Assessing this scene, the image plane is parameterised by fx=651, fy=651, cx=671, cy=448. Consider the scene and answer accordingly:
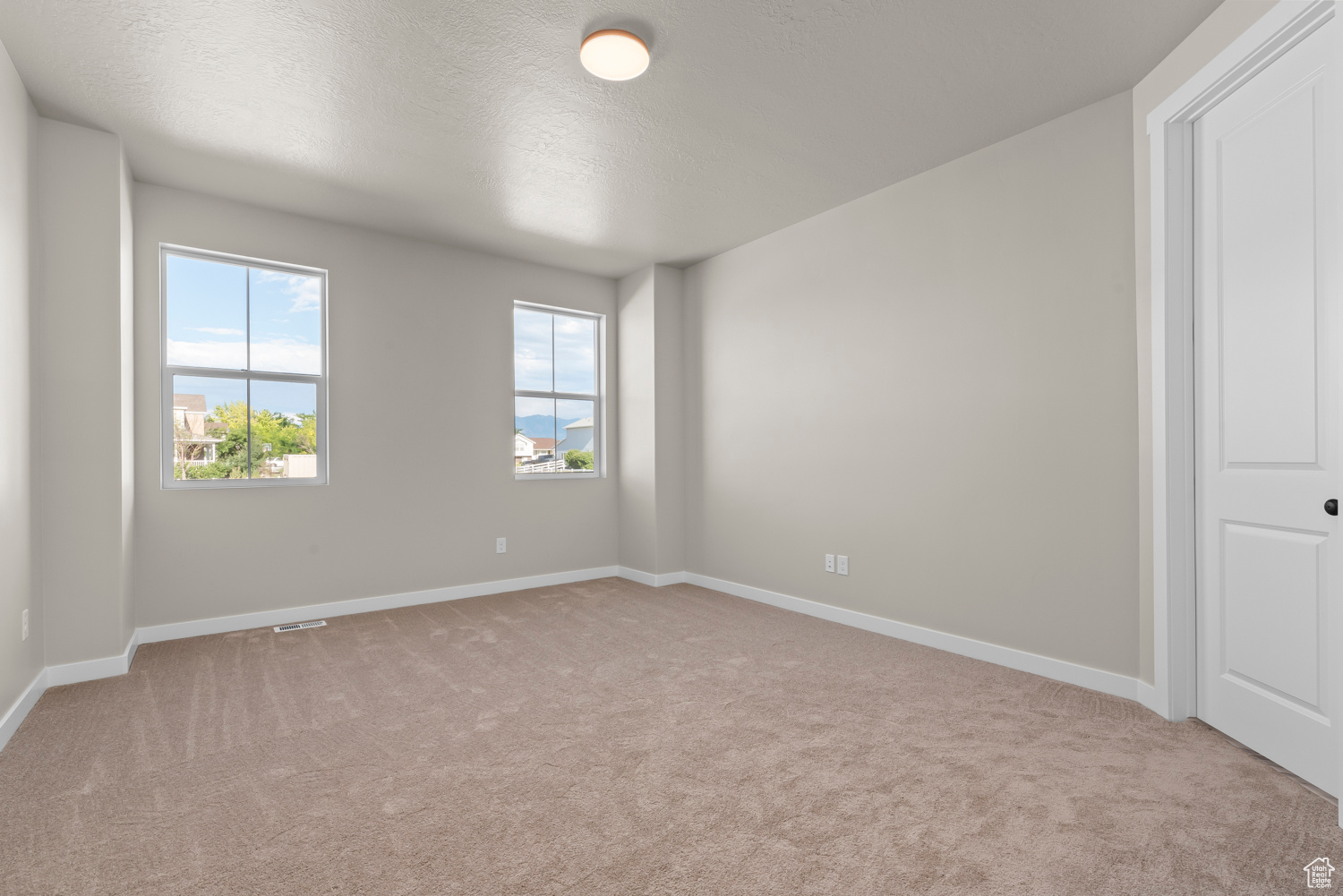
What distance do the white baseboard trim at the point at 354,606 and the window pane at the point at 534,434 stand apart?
36.8 inches

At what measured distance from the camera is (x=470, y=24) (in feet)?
8.04

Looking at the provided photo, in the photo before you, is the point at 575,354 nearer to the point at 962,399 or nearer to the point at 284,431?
the point at 284,431

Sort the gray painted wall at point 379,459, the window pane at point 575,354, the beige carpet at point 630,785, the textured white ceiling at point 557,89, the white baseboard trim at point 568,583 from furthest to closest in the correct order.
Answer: the window pane at point 575,354 < the gray painted wall at point 379,459 < the white baseboard trim at point 568,583 < the textured white ceiling at point 557,89 < the beige carpet at point 630,785

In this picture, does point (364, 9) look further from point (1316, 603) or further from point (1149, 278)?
point (1316, 603)

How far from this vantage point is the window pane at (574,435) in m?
5.68

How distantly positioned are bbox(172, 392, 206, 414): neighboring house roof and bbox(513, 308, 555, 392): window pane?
2.09 m

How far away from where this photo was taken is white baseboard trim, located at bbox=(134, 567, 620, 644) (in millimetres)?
3914

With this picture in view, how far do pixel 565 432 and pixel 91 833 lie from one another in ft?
13.5

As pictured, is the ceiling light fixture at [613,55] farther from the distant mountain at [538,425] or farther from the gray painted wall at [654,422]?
the distant mountain at [538,425]

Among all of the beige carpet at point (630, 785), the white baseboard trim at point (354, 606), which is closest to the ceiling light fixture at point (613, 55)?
the beige carpet at point (630, 785)

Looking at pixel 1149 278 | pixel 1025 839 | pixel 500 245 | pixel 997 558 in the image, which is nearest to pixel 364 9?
pixel 500 245

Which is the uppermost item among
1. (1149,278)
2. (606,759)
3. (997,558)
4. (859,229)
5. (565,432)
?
(859,229)

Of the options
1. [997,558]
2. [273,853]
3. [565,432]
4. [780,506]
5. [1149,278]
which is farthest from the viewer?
[565,432]

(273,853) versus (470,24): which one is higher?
(470,24)
